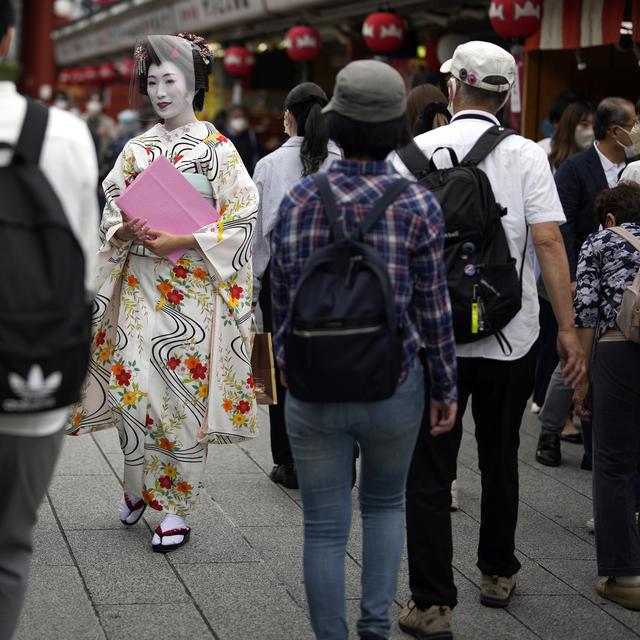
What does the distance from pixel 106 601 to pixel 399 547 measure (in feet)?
3.93

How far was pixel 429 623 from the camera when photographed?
12.0 ft

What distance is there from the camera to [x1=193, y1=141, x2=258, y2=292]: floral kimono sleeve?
4.52 meters

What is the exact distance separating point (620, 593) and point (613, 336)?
2.95 ft

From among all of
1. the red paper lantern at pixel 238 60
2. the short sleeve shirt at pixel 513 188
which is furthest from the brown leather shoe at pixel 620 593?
the red paper lantern at pixel 238 60

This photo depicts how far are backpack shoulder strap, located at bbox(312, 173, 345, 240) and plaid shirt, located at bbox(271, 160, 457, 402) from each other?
2 cm

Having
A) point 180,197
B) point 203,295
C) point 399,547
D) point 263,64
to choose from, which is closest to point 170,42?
point 180,197

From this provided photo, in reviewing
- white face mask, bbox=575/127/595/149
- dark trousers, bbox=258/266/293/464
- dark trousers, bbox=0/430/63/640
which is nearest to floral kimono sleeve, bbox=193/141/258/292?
dark trousers, bbox=258/266/293/464

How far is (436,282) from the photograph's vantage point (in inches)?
120

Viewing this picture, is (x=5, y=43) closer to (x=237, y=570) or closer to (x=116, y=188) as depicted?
(x=116, y=188)

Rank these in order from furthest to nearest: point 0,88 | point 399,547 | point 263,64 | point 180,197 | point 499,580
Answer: point 263,64
point 180,197
point 499,580
point 399,547
point 0,88

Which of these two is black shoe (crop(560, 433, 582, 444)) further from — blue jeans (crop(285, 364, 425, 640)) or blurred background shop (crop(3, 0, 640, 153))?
blue jeans (crop(285, 364, 425, 640))

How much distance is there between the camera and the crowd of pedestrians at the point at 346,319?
2672mm

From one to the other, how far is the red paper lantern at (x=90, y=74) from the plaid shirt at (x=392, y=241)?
21.5 meters

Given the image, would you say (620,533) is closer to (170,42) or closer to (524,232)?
(524,232)
